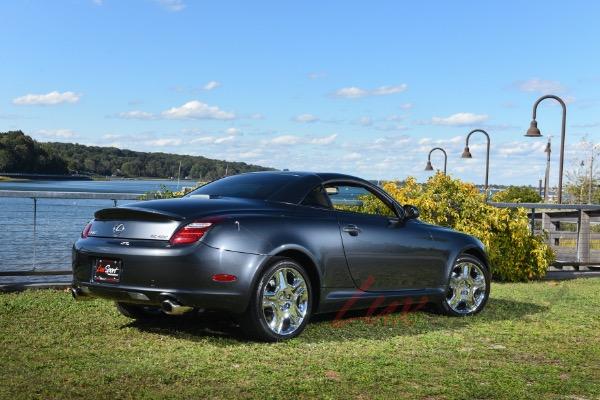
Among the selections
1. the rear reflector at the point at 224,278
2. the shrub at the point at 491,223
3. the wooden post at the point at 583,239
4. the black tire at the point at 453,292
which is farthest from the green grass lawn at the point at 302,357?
the wooden post at the point at 583,239

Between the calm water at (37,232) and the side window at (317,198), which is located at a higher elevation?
the side window at (317,198)

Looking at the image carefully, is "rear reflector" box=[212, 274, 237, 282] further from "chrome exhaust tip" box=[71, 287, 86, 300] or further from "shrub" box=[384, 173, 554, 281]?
"shrub" box=[384, 173, 554, 281]

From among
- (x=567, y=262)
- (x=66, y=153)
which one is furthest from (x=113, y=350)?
(x=66, y=153)

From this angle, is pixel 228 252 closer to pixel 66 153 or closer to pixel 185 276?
pixel 185 276

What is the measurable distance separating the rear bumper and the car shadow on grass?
578 mm

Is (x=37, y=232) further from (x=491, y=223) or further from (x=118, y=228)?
(x=491, y=223)

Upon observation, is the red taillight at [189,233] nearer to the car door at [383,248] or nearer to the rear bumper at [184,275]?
the rear bumper at [184,275]

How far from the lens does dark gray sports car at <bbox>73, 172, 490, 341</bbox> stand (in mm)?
6660

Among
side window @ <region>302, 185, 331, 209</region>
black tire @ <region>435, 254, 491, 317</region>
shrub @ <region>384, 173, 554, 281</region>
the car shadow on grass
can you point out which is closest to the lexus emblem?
the car shadow on grass

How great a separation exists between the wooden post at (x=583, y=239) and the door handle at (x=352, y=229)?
980cm

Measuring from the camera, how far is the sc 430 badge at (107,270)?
685cm

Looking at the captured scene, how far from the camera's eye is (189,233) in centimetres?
664

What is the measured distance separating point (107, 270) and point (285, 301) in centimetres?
154

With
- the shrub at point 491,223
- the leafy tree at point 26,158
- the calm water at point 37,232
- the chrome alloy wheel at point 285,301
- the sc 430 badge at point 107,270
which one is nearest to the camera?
the sc 430 badge at point 107,270
